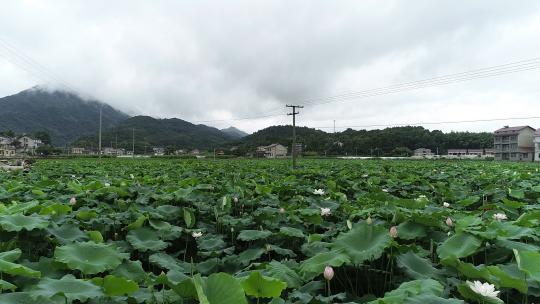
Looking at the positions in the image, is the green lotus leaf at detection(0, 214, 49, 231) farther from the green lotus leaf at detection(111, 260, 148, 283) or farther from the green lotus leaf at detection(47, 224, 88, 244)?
the green lotus leaf at detection(111, 260, 148, 283)

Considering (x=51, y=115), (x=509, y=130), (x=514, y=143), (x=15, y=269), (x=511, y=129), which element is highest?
(x=51, y=115)

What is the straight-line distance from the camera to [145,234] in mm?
3215

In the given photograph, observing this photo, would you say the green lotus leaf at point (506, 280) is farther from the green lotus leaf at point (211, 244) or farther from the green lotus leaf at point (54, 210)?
the green lotus leaf at point (54, 210)

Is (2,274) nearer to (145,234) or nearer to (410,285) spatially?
(145,234)

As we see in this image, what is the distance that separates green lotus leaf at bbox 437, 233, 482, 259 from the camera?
229 cm

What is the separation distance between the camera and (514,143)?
76.4 m

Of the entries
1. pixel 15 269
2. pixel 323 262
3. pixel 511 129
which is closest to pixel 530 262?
pixel 323 262

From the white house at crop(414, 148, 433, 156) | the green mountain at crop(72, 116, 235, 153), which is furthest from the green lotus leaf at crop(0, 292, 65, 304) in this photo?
the green mountain at crop(72, 116, 235, 153)

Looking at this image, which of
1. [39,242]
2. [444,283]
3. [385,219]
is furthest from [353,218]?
[39,242]

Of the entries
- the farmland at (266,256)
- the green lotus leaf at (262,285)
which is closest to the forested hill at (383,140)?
the farmland at (266,256)

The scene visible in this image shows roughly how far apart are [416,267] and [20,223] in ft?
8.66

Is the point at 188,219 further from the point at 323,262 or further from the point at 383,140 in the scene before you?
the point at 383,140

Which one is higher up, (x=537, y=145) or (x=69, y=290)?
(x=537, y=145)

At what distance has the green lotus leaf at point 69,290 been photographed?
5.27 feet
